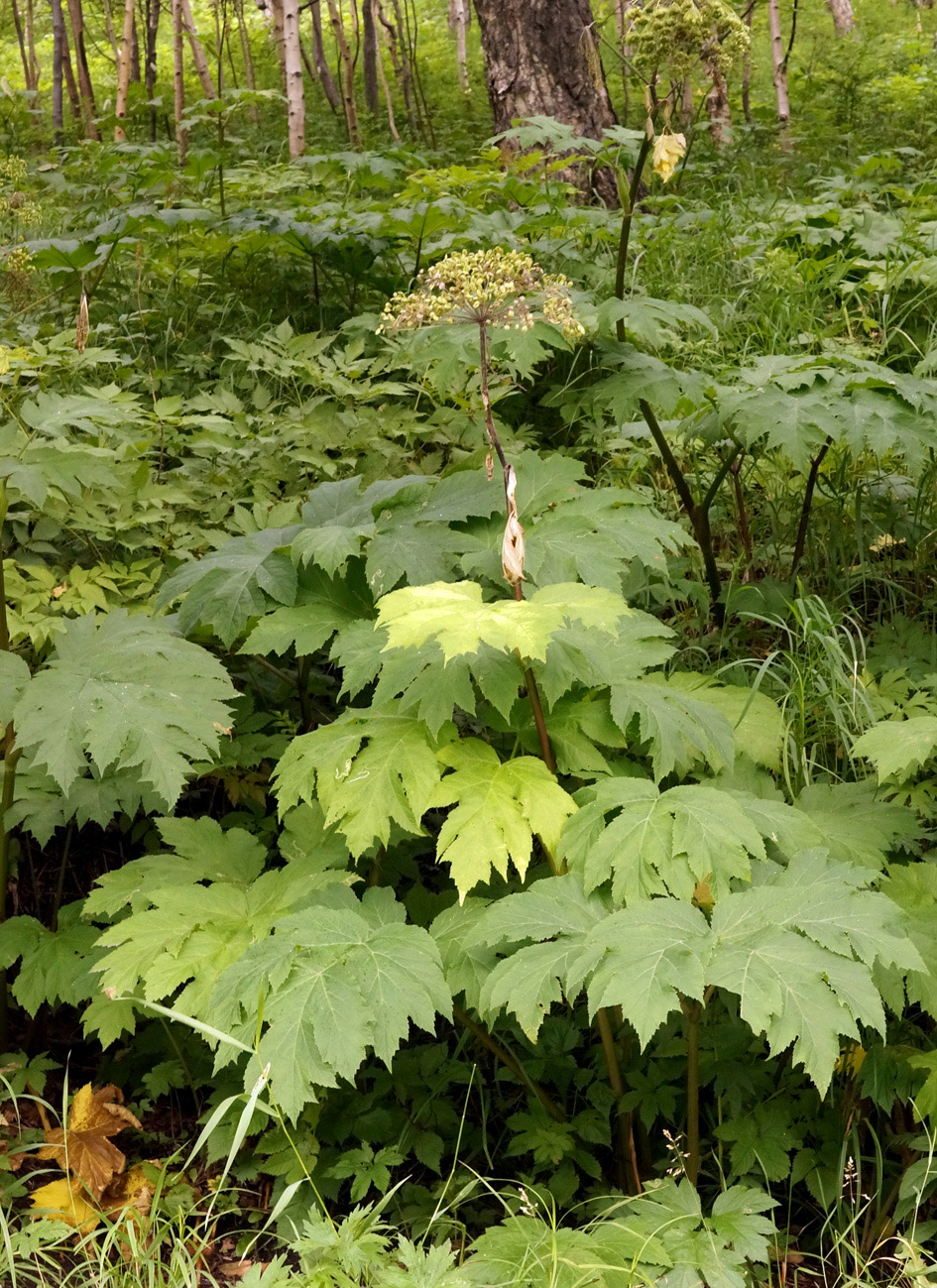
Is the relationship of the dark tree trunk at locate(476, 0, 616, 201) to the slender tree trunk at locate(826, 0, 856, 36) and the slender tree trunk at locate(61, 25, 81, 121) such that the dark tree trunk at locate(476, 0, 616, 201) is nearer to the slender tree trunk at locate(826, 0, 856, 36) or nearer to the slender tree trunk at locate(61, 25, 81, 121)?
the slender tree trunk at locate(61, 25, 81, 121)

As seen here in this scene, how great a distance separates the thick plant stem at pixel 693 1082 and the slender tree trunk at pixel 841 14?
20.3m

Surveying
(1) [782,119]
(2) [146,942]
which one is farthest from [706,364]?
(1) [782,119]

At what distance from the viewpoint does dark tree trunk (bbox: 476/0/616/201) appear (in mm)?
6531

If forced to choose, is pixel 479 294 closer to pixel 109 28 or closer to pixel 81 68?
pixel 81 68

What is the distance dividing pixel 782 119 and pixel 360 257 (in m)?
7.14

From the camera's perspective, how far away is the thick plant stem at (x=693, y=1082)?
75.9 inches

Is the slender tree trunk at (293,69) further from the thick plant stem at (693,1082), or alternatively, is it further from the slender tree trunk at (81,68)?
the thick plant stem at (693,1082)

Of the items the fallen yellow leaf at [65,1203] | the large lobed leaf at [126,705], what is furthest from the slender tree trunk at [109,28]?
the fallen yellow leaf at [65,1203]

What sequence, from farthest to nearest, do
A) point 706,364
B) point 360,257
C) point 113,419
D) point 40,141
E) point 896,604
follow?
point 40,141 < point 360,257 < point 706,364 < point 896,604 < point 113,419

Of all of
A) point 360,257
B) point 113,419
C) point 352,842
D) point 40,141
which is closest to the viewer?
point 352,842

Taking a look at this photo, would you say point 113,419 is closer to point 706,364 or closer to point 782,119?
point 706,364

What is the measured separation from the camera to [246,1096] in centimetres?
182

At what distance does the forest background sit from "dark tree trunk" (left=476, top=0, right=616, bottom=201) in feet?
9.66

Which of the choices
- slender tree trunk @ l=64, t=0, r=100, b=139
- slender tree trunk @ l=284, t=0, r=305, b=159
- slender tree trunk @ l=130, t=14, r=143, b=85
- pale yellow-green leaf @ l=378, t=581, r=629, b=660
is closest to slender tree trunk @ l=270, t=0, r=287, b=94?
slender tree trunk @ l=284, t=0, r=305, b=159
